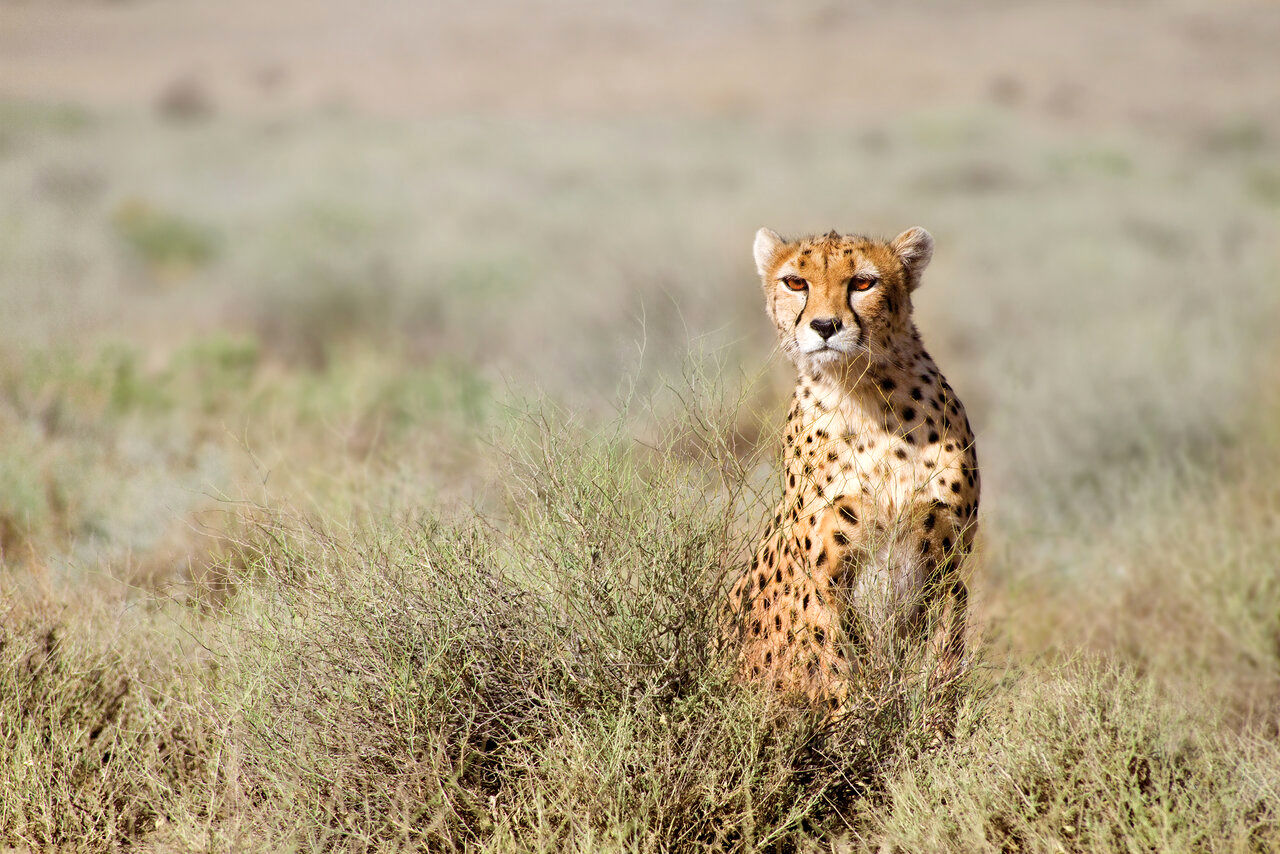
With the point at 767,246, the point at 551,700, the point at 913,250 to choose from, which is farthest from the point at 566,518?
the point at 913,250

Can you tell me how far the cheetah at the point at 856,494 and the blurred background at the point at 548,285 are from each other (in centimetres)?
36

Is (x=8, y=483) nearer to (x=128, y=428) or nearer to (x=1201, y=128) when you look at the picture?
(x=128, y=428)

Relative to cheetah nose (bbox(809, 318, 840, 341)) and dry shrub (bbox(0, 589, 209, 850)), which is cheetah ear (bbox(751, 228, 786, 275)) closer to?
cheetah nose (bbox(809, 318, 840, 341))

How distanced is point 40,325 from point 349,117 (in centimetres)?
2589

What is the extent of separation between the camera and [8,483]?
4.76 metres

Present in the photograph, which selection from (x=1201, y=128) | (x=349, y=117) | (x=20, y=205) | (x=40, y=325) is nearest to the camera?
(x=40, y=325)

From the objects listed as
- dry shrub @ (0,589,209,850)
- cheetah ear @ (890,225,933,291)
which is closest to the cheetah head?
cheetah ear @ (890,225,933,291)

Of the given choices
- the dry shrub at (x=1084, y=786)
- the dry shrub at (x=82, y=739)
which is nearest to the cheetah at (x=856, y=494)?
the dry shrub at (x=1084, y=786)

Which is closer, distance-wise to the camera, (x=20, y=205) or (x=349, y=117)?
(x=20, y=205)

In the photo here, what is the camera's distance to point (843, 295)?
10.5 feet

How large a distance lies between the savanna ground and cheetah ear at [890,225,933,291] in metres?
0.65

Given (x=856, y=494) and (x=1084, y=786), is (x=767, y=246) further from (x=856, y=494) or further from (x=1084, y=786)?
(x=1084, y=786)

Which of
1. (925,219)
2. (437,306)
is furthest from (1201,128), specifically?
(437,306)

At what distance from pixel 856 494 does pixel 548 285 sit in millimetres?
7417
